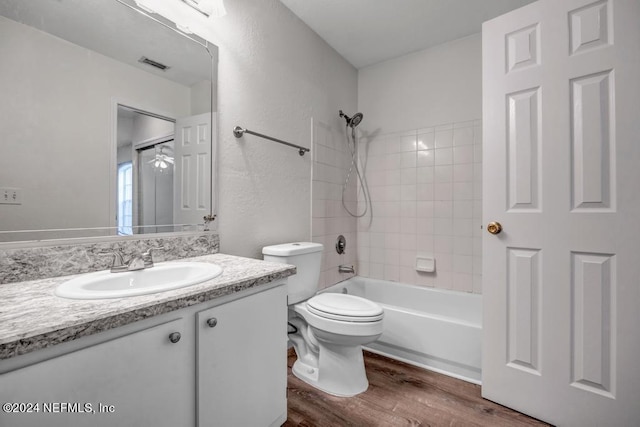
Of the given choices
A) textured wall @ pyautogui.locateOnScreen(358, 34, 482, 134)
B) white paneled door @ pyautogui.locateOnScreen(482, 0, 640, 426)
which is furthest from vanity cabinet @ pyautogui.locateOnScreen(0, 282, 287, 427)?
textured wall @ pyautogui.locateOnScreen(358, 34, 482, 134)

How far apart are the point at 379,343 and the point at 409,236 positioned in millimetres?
934

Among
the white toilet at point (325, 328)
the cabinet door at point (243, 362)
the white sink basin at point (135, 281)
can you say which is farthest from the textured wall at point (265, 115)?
the cabinet door at point (243, 362)

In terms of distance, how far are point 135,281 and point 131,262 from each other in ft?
0.25

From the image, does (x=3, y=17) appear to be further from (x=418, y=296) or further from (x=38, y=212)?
(x=418, y=296)

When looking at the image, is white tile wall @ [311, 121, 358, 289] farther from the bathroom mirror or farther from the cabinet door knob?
the cabinet door knob

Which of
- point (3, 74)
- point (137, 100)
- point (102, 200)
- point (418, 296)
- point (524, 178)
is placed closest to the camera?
point (3, 74)

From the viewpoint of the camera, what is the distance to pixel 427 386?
1577 millimetres

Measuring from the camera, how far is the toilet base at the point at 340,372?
152cm

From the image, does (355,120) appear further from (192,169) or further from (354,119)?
(192,169)

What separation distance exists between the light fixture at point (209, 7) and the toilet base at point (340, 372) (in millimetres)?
1820

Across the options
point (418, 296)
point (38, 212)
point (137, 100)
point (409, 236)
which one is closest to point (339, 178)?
point (409, 236)

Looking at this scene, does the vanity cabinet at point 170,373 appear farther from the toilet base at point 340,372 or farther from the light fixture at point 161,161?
the light fixture at point 161,161

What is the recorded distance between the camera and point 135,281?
1.01 m

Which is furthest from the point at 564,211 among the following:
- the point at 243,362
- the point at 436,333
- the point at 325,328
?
the point at 243,362
